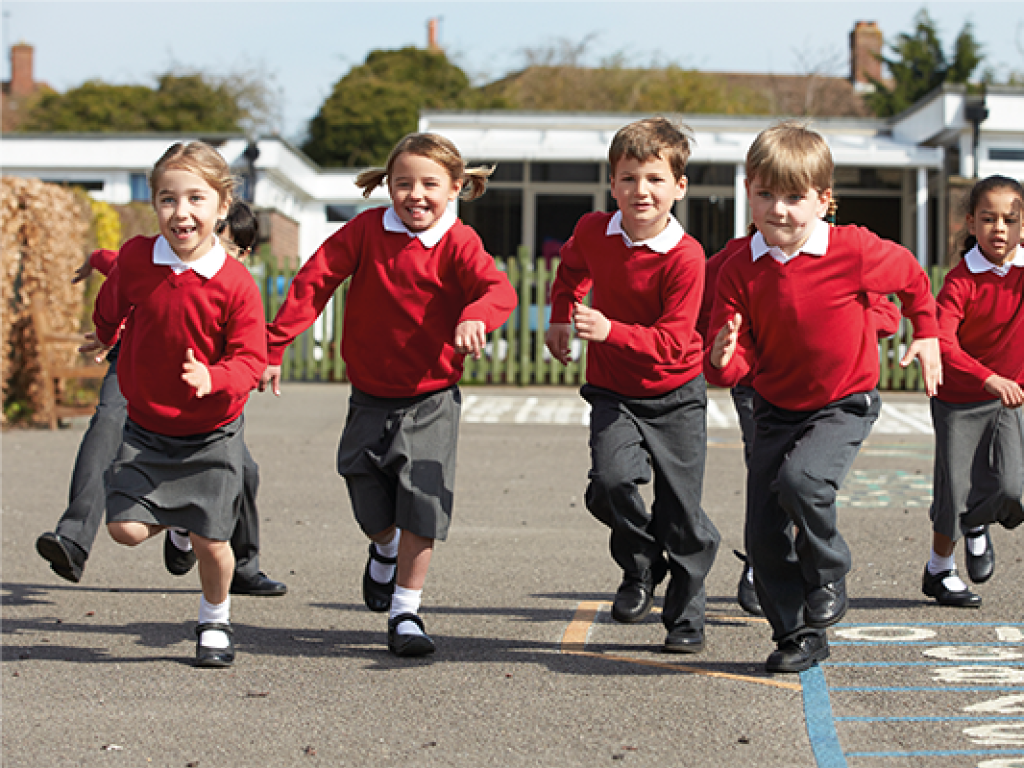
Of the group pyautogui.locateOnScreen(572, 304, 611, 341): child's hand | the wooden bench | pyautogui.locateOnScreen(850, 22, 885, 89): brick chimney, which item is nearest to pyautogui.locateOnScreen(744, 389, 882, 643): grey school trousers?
pyautogui.locateOnScreen(572, 304, 611, 341): child's hand

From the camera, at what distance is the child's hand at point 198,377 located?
169 inches

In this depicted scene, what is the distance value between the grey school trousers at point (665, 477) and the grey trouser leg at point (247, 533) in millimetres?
1637

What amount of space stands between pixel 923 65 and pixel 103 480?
4846 cm

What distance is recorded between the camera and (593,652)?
190 inches

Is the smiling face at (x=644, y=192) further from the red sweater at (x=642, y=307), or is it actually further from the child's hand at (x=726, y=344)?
the child's hand at (x=726, y=344)

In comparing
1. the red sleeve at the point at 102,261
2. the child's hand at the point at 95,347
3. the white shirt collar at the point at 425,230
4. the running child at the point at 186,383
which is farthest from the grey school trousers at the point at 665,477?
the red sleeve at the point at 102,261

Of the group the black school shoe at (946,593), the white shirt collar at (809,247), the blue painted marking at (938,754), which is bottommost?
the black school shoe at (946,593)

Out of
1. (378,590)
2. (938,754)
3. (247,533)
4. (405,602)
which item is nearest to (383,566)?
(378,590)

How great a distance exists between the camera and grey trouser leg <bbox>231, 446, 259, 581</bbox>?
5.70 metres

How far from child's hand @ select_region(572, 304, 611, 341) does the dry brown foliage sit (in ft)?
28.5

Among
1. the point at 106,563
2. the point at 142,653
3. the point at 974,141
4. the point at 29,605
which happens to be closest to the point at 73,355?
the point at 106,563

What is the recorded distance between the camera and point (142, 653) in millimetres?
4773

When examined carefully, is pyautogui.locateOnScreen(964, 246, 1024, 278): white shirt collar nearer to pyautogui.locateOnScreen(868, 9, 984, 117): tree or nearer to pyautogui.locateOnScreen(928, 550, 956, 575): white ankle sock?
pyautogui.locateOnScreen(928, 550, 956, 575): white ankle sock

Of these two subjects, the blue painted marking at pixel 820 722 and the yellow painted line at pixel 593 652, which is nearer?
the blue painted marking at pixel 820 722
